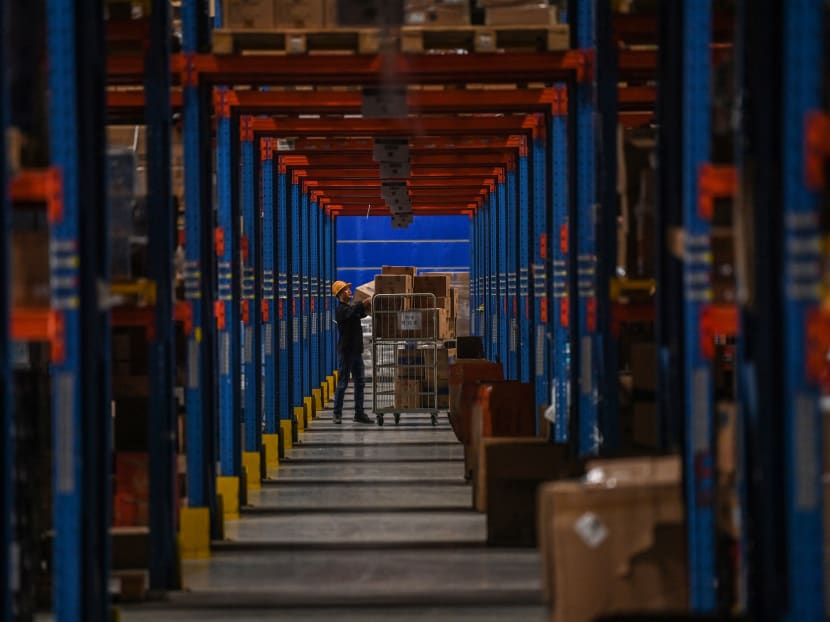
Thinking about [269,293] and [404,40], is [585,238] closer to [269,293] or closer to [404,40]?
[404,40]

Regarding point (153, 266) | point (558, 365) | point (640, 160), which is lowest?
point (558, 365)

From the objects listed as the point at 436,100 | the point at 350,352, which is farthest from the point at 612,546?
the point at 350,352

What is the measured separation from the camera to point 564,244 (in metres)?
10.3

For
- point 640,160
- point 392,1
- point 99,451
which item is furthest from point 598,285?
point 99,451

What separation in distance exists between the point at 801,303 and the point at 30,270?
9.54 ft

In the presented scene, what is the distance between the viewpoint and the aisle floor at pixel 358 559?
25.1 feet

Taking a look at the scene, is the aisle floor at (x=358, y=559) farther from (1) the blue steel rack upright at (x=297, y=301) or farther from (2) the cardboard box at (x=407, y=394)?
(2) the cardboard box at (x=407, y=394)

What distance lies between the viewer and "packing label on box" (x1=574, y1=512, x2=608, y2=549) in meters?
5.31

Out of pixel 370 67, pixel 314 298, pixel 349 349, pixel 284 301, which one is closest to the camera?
pixel 370 67

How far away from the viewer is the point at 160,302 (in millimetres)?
7855

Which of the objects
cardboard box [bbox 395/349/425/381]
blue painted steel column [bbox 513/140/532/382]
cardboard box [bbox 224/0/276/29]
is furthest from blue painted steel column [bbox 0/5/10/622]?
cardboard box [bbox 395/349/425/381]

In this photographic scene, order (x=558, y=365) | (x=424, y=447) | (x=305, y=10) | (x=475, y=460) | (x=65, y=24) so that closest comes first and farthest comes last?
(x=65, y=24) < (x=305, y=10) < (x=558, y=365) < (x=475, y=460) < (x=424, y=447)

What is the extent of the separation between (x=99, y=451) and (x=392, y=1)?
3.22m

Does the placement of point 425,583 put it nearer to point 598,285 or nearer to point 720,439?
point 598,285
